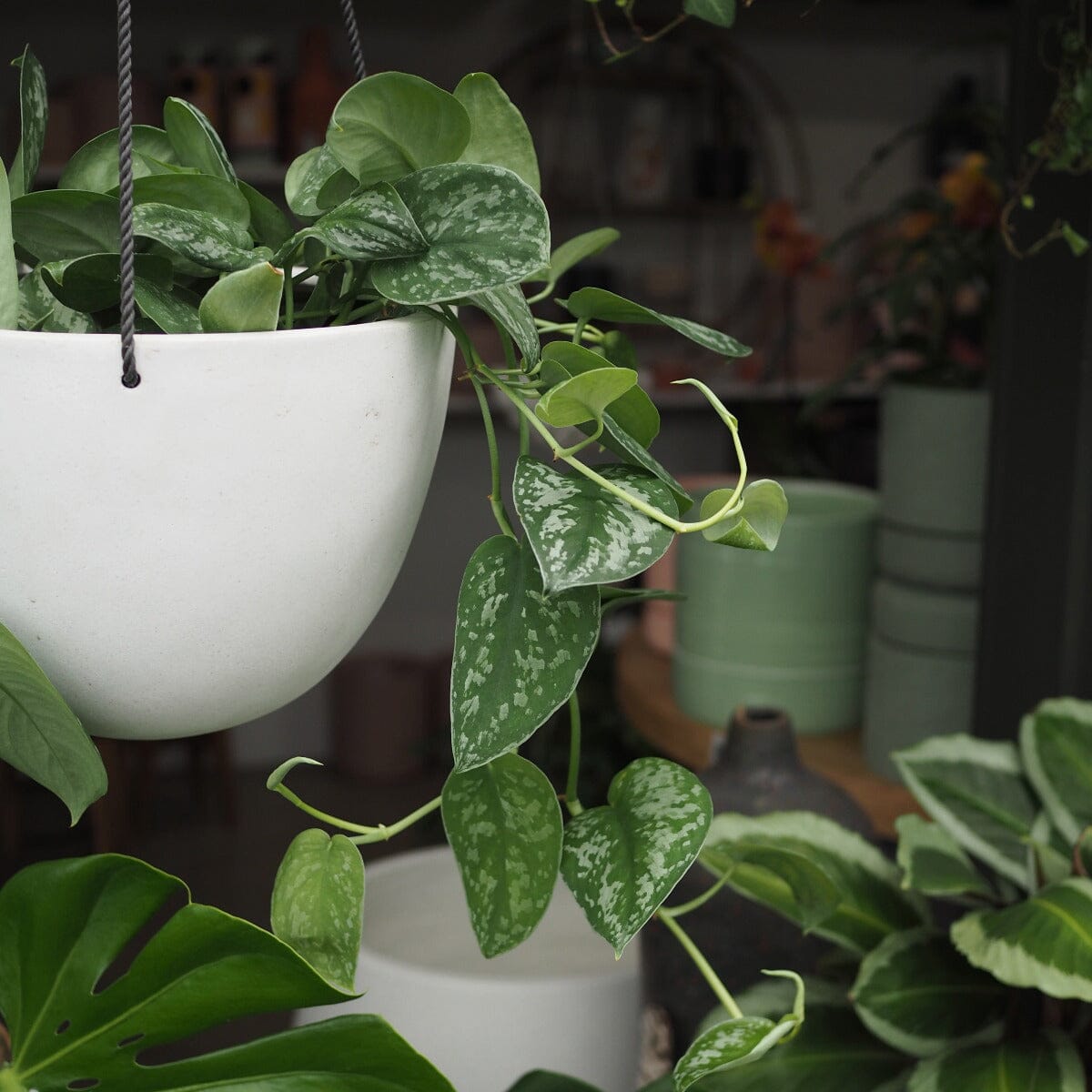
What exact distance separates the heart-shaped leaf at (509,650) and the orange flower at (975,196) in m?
1.02

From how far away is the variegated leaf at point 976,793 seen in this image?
921mm

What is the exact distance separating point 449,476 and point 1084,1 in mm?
2629

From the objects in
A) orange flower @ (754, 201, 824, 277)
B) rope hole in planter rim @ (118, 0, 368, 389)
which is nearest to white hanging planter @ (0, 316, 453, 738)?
rope hole in planter rim @ (118, 0, 368, 389)

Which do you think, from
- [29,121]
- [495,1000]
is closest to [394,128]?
[29,121]

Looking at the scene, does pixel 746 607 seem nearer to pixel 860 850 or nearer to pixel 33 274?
pixel 860 850

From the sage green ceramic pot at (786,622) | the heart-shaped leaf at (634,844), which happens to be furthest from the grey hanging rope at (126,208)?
the sage green ceramic pot at (786,622)

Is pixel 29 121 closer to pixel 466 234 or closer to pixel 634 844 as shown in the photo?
pixel 466 234

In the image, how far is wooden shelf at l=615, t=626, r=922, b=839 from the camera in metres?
1.26

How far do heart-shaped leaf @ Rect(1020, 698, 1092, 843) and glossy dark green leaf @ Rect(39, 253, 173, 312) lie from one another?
0.73m

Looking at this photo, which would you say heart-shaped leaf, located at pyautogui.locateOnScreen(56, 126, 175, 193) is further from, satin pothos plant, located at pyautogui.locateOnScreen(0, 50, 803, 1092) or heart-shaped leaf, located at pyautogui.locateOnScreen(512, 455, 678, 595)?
heart-shaped leaf, located at pyautogui.locateOnScreen(512, 455, 678, 595)

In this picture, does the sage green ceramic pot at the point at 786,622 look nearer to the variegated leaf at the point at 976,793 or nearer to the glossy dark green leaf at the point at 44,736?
the variegated leaf at the point at 976,793

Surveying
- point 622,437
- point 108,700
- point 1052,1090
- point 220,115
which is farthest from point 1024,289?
point 220,115

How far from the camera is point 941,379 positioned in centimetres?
127

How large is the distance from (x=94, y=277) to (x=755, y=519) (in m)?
0.21
